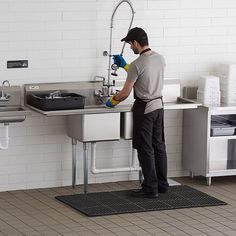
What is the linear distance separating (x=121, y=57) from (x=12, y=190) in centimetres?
160

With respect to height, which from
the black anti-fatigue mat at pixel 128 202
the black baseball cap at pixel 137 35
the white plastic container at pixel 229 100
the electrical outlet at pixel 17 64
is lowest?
the black anti-fatigue mat at pixel 128 202

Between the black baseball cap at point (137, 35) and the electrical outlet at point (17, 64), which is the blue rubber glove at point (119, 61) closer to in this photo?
the black baseball cap at point (137, 35)

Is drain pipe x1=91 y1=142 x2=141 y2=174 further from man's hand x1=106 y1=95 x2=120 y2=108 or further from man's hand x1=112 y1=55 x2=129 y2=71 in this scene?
man's hand x1=112 y1=55 x2=129 y2=71

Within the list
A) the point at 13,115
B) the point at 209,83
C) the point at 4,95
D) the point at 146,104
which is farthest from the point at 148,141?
the point at 4,95

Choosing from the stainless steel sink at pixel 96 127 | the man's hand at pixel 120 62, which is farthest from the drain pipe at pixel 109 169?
the man's hand at pixel 120 62

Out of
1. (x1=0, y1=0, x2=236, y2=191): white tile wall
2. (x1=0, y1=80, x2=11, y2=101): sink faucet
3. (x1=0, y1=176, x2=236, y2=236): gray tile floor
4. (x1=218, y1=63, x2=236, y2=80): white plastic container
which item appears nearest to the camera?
(x1=0, y1=176, x2=236, y2=236): gray tile floor

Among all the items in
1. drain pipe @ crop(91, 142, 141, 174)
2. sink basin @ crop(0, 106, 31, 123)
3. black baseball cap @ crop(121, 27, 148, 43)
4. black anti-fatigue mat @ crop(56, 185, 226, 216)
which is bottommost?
black anti-fatigue mat @ crop(56, 185, 226, 216)

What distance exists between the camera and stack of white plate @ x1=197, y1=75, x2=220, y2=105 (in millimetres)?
7988

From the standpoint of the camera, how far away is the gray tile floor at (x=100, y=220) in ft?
21.1

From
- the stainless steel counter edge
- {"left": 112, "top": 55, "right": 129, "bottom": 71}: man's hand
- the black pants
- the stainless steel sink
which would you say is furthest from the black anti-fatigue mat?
{"left": 112, "top": 55, "right": 129, "bottom": 71}: man's hand

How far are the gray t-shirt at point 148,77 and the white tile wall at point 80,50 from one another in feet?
2.38

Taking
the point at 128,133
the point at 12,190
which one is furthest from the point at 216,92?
the point at 12,190

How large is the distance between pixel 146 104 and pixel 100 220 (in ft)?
3.82

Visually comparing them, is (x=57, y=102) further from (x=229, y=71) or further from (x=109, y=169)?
(x=229, y=71)
